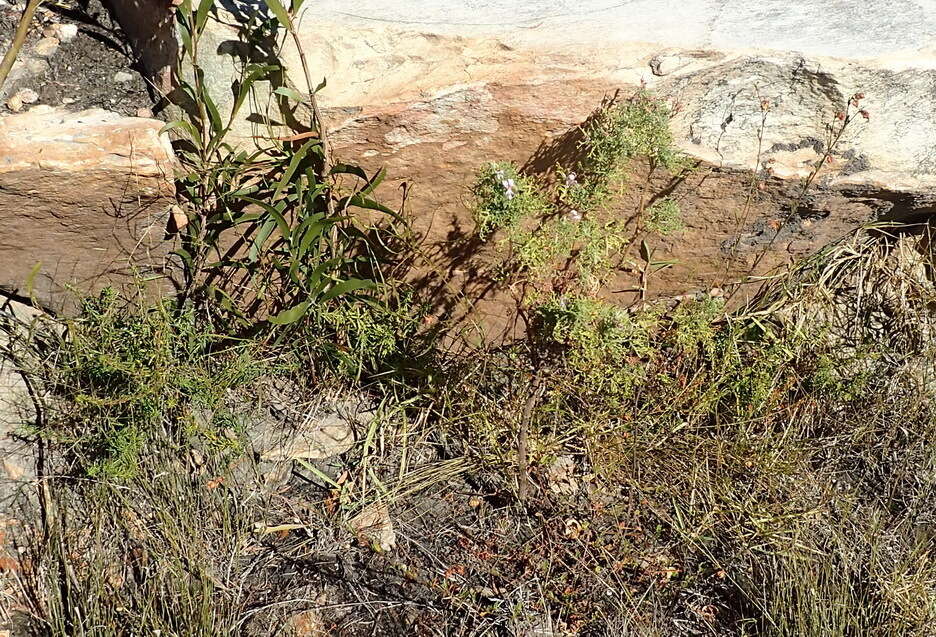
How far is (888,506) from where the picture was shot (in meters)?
2.57

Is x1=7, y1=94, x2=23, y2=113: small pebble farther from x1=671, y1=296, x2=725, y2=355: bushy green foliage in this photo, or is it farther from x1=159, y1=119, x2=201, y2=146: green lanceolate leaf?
x1=671, y1=296, x2=725, y2=355: bushy green foliage

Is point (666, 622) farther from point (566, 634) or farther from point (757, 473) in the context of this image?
point (757, 473)

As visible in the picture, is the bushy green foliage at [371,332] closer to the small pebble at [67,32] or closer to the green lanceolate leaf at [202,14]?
the green lanceolate leaf at [202,14]

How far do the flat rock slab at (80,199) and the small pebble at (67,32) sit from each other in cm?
29

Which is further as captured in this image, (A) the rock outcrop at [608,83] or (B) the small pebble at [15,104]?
(B) the small pebble at [15,104]

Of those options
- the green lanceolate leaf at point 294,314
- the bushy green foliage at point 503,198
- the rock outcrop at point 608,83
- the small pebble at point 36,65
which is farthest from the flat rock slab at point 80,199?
the bushy green foliage at point 503,198

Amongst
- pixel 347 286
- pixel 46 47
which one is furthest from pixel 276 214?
pixel 46 47

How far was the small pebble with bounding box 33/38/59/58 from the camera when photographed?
8.25ft

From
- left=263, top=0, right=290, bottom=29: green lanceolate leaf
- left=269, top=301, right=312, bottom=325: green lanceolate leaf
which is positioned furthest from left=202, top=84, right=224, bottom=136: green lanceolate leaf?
left=269, top=301, right=312, bottom=325: green lanceolate leaf

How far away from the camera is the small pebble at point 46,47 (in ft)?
8.25

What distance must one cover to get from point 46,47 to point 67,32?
0.08m

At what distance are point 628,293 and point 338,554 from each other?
1.21 meters

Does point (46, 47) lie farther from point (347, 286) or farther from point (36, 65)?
point (347, 286)

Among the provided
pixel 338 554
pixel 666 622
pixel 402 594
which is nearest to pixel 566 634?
pixel 666 622
